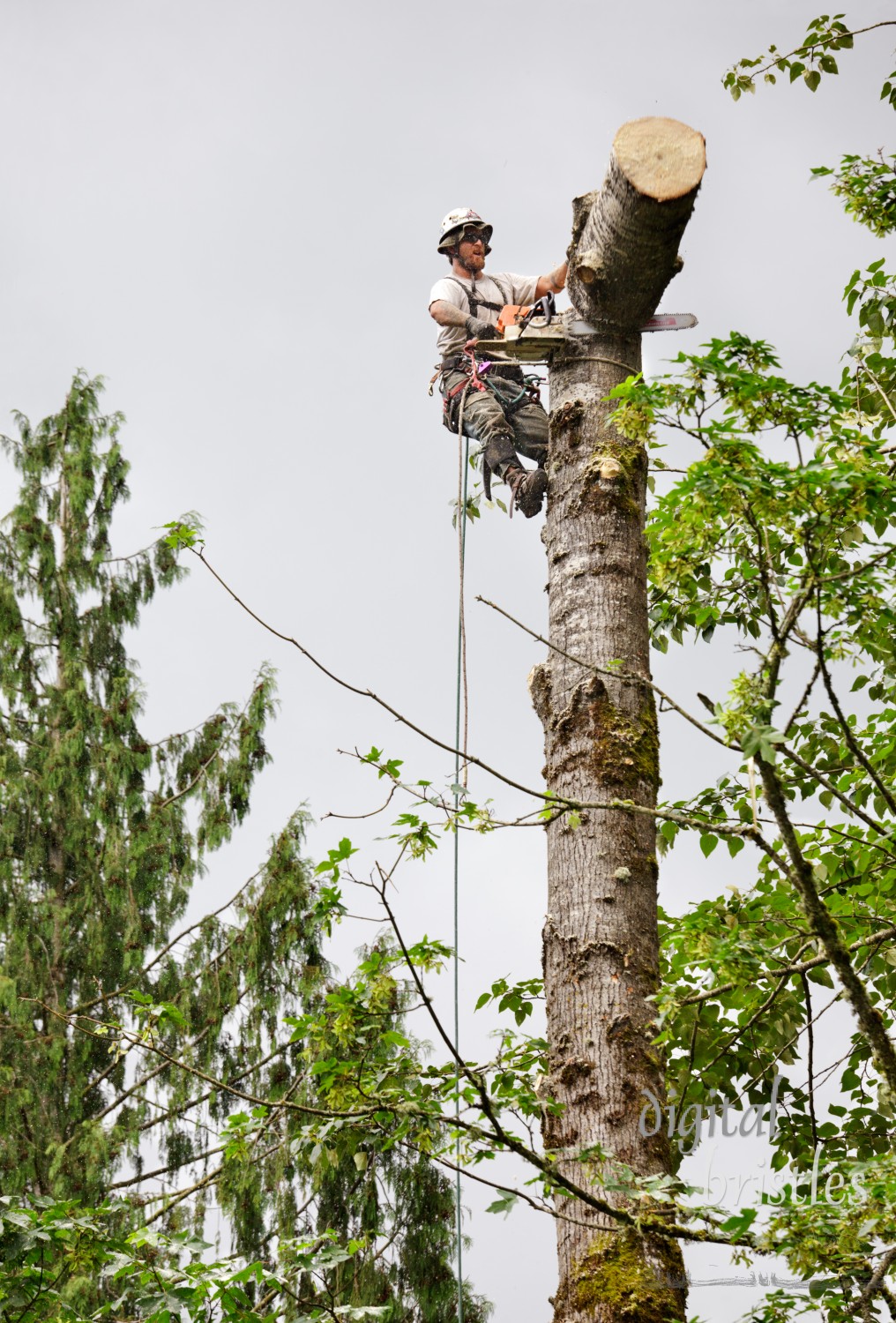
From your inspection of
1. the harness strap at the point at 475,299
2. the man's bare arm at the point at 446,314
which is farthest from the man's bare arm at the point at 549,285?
the man's bare arm at the point at 446,314

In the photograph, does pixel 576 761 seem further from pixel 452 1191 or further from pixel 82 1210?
pixel 452 1191

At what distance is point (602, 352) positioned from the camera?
390cm

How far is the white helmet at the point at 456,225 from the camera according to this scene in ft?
20.4

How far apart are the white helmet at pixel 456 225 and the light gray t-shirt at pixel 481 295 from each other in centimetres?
16

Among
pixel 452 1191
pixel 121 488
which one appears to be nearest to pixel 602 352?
pixel 452 1191

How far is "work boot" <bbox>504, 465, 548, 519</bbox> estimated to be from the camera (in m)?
4.67

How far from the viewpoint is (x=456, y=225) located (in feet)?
20.3

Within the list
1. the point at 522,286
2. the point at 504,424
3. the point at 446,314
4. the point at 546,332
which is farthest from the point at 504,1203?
the point at 522,286

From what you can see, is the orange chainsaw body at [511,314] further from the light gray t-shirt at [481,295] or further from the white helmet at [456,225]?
the white helmet at [456,225]

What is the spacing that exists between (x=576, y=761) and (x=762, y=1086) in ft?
5.18

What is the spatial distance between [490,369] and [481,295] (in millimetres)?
948

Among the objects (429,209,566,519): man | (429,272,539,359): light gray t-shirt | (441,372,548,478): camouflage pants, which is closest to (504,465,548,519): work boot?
(429,209,566,519): man

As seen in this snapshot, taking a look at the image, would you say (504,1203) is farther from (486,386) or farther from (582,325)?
(486,386)

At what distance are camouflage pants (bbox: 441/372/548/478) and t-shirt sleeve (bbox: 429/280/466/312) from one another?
0.66 m
